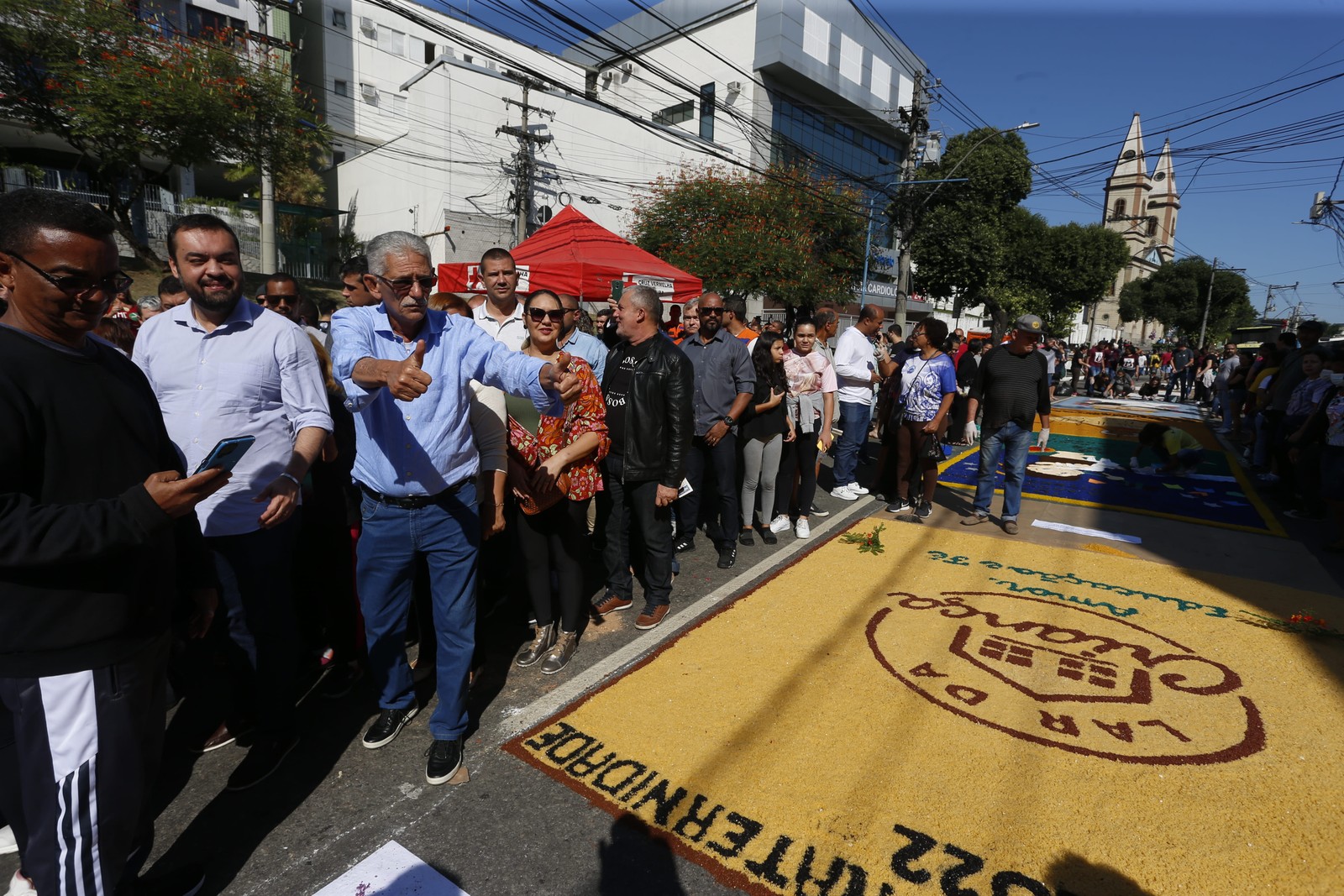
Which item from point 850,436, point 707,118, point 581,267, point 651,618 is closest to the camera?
point 651,618

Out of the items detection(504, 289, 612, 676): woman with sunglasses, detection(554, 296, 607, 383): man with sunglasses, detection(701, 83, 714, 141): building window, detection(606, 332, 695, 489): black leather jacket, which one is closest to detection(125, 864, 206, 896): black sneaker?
detection(504, 289, 612, 676): woman with sunglasses

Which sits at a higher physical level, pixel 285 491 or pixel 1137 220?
pixel 1137 220

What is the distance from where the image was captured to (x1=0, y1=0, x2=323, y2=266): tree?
1361 cm

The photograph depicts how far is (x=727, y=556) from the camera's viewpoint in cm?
514

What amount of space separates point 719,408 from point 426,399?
9.44 feet

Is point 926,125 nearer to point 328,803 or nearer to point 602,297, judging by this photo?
point 602,297

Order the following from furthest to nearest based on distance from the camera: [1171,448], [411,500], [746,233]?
[746,233], [1171,448], [411,500]

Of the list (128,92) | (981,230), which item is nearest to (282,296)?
(128,92)

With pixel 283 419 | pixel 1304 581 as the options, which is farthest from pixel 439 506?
pixel 1304 581

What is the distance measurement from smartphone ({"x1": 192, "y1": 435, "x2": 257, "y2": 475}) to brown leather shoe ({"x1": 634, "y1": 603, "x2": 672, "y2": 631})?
8.78ft

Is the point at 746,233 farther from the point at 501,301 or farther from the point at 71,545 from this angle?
the point at 71,545

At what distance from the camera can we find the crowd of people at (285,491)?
1.57 meters

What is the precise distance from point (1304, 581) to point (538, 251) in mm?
8537

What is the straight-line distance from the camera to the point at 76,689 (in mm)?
1576
